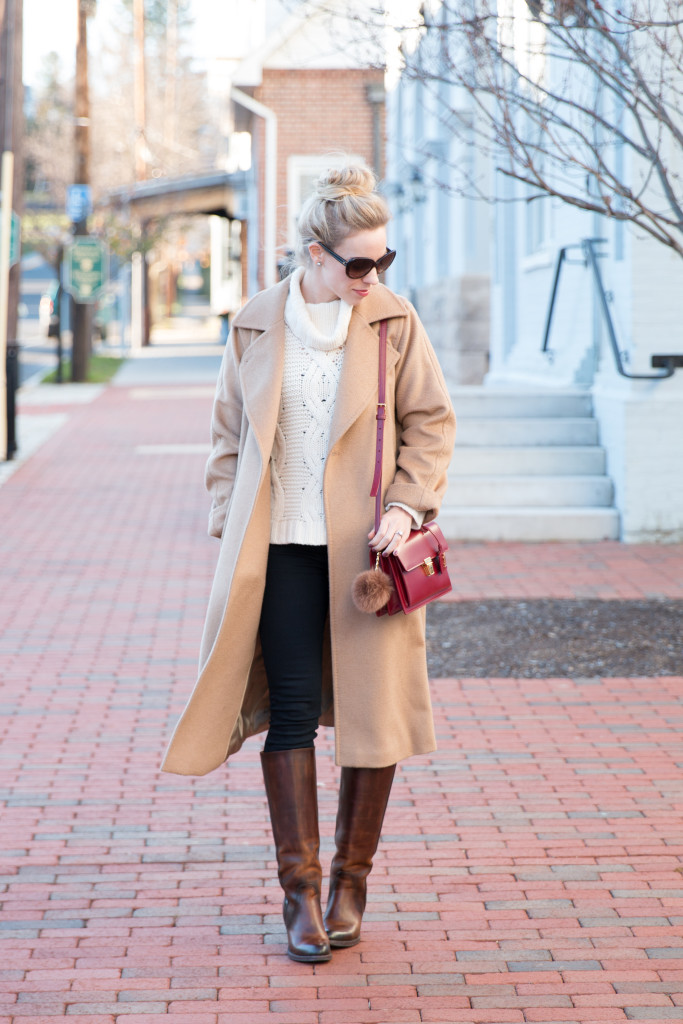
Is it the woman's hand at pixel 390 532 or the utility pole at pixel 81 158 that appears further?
the utility pole at pixel 81 158

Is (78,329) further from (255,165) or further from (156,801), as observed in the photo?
(156,801)

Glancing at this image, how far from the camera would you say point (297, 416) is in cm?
341

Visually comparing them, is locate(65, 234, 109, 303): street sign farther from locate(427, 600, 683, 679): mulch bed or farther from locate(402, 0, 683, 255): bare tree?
locate(427, 600, 683, 679): mulch bed

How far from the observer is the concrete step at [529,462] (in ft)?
33.9

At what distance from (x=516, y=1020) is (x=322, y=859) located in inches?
42.8

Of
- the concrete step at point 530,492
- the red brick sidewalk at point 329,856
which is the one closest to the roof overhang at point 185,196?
the concrete step at point 530,492

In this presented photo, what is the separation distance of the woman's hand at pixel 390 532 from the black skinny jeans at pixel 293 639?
17 cm

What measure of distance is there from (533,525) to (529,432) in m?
1.17

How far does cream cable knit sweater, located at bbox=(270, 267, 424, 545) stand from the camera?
3.37 meters

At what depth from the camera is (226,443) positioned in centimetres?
353

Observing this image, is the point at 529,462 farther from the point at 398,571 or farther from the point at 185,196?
the point at 185,196

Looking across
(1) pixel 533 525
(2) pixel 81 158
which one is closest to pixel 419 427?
(1) pixel 533 525

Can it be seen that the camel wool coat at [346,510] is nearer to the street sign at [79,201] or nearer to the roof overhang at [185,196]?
the street sign at [79,201]

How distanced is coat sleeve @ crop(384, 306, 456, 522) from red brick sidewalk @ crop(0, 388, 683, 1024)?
118 centimetres
